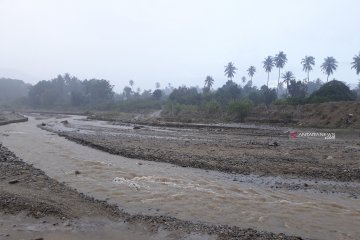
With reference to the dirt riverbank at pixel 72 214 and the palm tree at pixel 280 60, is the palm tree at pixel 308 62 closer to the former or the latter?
the palm tree at pixel 280 60

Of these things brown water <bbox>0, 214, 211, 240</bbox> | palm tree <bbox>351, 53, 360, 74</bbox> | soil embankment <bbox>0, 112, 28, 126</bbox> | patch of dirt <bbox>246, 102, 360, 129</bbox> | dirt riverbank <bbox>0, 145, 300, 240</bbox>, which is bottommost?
brown water <bbox>0, 214, 211, 240</bbox>

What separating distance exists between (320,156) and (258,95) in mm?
60972

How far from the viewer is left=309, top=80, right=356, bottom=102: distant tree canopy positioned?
214 ft

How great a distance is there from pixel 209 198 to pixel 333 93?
197 ft

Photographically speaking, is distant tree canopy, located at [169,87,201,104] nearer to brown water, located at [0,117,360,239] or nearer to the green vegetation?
the green vegetation

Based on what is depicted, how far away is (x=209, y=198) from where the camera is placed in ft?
49.9

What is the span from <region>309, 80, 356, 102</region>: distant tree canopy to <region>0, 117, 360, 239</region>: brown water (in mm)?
50659

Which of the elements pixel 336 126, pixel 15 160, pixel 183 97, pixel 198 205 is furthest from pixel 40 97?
pixel 198 205

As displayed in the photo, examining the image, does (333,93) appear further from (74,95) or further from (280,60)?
(74,95)

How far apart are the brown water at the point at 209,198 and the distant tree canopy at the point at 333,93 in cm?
5066

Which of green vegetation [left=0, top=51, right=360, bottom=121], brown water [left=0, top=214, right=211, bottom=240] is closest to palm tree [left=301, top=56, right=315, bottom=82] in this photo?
green vegetation [left=0, top=51, right=360, bottom=121]

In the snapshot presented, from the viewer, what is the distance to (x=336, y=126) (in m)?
50.8

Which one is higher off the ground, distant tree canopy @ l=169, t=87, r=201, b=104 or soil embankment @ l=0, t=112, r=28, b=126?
distant tree canopy @ l=169, t=87, r=201, b=104

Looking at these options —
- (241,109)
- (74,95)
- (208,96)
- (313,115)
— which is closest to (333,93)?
(313,115)
